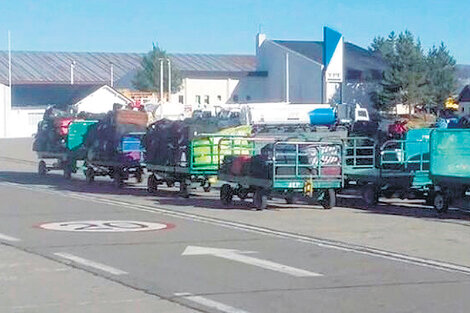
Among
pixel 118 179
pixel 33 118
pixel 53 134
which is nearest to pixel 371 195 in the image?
pixel 118 179

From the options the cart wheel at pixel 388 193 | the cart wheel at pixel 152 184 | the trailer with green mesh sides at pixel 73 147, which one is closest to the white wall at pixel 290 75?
the trailer with green mesh sides at pixel 73 147

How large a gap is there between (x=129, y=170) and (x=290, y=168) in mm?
8677

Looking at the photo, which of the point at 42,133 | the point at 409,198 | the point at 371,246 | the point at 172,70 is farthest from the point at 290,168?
the point at 172,70

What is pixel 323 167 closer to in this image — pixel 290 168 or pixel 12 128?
pixel 290 168

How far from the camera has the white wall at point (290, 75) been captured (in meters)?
97.5

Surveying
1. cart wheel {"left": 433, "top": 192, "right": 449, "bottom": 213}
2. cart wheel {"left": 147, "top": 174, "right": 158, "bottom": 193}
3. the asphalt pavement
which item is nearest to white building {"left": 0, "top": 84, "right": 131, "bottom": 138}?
cart wheel {"left": 147, "top": 174, "right": 158, "bottom": 193}

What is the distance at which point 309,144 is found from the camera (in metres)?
21.5

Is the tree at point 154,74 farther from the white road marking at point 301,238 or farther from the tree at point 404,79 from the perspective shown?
the white road marking at point 301,238

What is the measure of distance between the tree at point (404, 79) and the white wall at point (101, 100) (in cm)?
2278

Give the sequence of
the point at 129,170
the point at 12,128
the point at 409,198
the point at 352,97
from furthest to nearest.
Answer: the point at 352,97 → the point at 12,128 → the point at 129,170 → the point at 409,198

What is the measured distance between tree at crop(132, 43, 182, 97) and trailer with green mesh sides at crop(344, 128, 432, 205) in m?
81.8

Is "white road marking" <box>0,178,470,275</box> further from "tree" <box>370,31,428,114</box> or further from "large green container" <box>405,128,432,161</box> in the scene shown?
"tree" <box>370,31,428,114</box>

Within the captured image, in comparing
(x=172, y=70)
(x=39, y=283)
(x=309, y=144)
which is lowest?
(x=39, y=283)

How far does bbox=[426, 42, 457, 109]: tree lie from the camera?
95.5 meters
